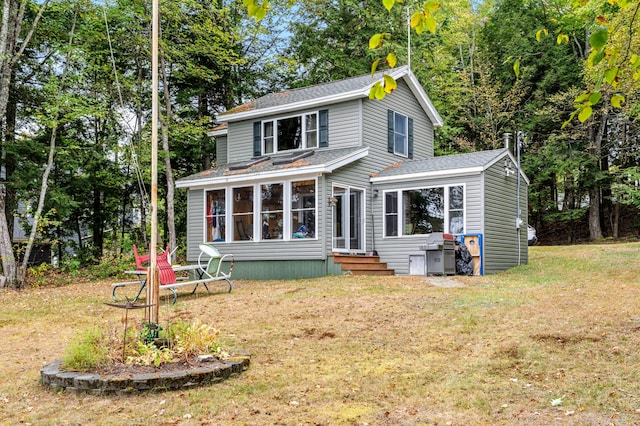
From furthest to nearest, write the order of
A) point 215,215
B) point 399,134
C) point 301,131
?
point 399,134
point 301,131
point 215,215

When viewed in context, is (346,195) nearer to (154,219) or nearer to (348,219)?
(348,219)

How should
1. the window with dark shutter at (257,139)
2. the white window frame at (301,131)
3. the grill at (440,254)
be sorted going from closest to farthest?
the grill at (440,254) → the white window frame at (301,131) → the window with dark shutter at (257,139)

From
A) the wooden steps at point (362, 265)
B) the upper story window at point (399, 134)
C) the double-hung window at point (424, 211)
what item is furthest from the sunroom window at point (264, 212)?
the upper story window at point (399, 134)

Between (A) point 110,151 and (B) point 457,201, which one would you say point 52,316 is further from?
(A) point 110,151

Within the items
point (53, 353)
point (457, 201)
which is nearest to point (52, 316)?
point (53, 353)

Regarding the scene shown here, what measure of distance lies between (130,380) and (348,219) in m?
10.4

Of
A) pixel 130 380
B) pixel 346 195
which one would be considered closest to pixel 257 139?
pixel 346 195

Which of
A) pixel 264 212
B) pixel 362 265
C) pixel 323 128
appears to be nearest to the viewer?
pixel 362 265

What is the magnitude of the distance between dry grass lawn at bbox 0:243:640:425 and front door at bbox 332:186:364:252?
3635 millimetres

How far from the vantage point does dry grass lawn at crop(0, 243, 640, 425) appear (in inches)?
174

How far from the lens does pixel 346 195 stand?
14.7 m

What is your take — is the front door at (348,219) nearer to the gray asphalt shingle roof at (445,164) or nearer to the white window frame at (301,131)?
the gray asphalt shingle roof at (445,164)

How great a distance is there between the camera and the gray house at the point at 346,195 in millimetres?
13844

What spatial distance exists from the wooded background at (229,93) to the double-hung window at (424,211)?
22.6 feet
